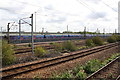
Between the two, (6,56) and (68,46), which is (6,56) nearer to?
(6,56)

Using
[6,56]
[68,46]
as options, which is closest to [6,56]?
[6,56]

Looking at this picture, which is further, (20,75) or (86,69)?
(86,69)

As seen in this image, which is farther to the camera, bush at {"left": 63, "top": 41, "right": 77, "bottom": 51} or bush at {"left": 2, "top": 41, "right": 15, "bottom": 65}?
bush at {"left": 63, "top": 41, "right": 77, "bottom": 51}

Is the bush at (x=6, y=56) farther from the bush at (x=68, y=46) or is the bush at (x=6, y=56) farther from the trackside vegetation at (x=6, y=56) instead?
the bush at (x=68, y=46)

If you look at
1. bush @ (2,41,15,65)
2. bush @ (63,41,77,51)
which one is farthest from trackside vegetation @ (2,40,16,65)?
bush @ (63,41,77,51)

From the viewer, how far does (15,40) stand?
1547 inches

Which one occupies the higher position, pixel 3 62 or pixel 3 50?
pixel 3 50

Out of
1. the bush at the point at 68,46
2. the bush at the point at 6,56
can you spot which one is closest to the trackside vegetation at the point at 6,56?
the bush at the point at 6,56

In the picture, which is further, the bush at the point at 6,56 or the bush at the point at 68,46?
the bush at the point at 68,46

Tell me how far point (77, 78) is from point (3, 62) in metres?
7.26

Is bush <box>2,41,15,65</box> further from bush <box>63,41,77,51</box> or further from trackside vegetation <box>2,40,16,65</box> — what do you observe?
bush <box>63,41,77,51</box>

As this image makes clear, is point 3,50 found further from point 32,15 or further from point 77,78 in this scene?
point 77,78

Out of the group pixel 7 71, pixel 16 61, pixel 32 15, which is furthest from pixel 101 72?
pixel 32 15

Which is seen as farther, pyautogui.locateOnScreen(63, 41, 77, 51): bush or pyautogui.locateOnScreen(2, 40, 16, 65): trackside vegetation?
pyautogui.locateOnScreen(63, 41, 77, 51): bush
